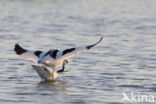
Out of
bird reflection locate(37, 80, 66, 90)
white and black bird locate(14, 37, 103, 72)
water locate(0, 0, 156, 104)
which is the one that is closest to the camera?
water locate(0, 0, 156, 104)

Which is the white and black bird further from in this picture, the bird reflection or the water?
the water

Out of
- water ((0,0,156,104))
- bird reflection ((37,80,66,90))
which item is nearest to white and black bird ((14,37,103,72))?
bird reflection ((37,80,66,90))

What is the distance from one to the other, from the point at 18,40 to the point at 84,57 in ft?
13.3

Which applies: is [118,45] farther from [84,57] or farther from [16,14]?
[16,14]

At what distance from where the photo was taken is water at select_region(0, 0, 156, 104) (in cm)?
1171

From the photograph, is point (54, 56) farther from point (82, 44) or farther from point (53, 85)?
point (82, 44)

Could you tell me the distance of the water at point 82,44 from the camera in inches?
461

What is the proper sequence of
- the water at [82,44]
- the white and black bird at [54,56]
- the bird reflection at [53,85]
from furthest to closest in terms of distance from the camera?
the bird reflection at [53,85], the white and black bird at [54,56], the water at [82,44]

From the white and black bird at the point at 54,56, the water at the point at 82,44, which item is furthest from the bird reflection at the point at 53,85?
the white and black bird at the point at 54,56

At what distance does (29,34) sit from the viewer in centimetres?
2170

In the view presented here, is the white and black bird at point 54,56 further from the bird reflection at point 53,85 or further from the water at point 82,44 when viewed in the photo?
the water at point 82,44

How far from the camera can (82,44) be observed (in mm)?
19203

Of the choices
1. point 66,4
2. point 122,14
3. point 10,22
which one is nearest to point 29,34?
point 10,22

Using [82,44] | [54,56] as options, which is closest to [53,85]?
[54,56]
